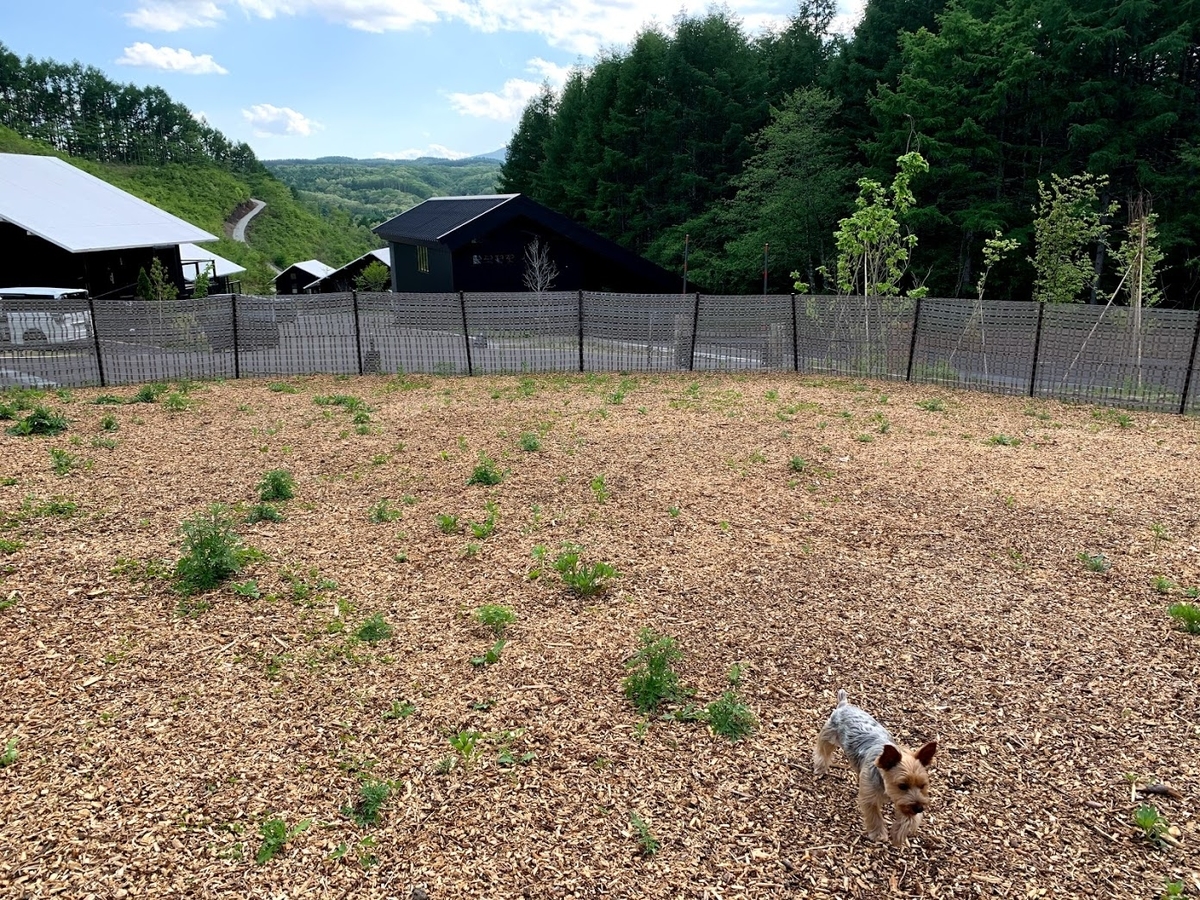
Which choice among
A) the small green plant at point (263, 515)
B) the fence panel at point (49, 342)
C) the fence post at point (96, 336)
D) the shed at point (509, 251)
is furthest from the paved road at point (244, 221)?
the small green plant at point (263, 515)

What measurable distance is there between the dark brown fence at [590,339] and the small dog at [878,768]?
898 cm

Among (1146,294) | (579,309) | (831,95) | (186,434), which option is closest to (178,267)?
(579,309)

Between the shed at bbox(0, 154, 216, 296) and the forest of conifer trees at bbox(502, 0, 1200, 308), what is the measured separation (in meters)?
17.6

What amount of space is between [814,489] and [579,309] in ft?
23.0

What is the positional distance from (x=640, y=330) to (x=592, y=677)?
9.61 m

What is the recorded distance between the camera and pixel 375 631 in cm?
398

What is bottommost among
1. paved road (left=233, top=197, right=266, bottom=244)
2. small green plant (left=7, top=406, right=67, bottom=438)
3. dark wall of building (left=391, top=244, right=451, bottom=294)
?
small green plant (left=7, top=406, right=67, bottom=438)

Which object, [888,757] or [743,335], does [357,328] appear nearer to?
[743,335]

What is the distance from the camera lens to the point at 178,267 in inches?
957

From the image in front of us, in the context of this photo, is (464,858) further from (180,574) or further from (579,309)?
(579,309)

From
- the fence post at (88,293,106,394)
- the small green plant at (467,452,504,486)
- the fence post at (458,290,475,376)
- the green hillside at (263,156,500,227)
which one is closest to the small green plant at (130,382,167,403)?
the fence post at (88,293,106,394)

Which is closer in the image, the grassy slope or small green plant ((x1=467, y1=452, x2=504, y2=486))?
small green plant ((x1=467, y1=452, x2=504, y2=486))

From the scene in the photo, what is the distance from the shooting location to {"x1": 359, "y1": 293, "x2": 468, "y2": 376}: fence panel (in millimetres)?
12344

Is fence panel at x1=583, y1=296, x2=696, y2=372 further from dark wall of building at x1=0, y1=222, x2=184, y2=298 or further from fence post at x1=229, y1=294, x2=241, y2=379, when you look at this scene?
dark wall of building at x1=0, y1=222, x2=184, y2=298
